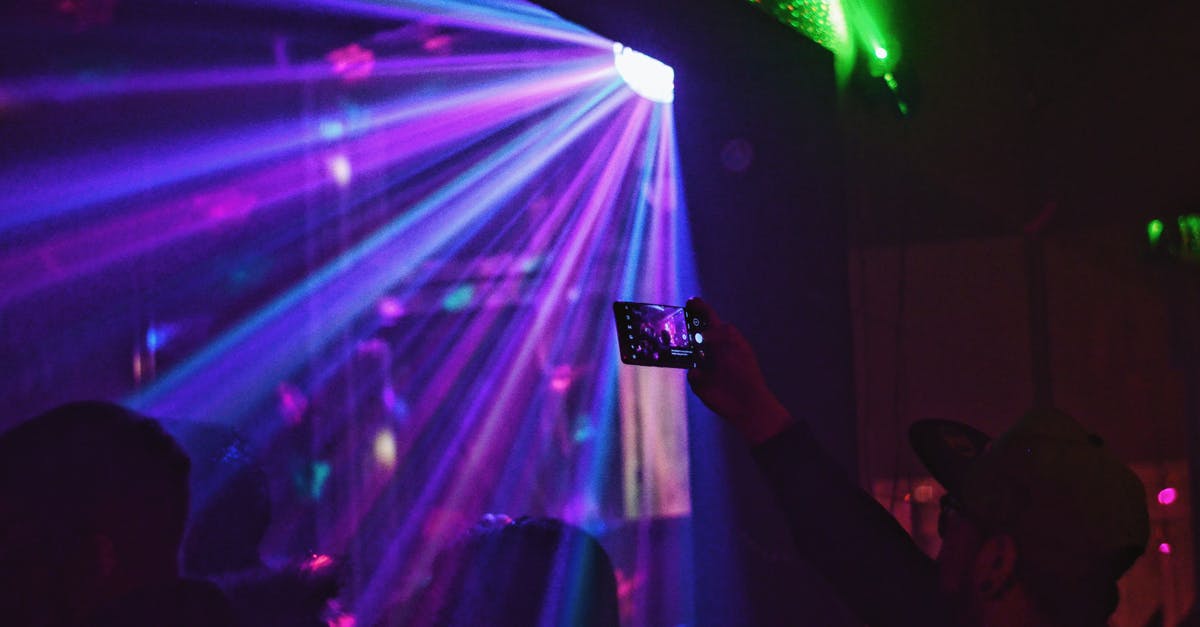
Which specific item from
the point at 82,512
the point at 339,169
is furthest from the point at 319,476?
the point at 82,512

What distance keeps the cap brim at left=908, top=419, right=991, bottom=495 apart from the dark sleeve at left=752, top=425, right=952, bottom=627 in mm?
287

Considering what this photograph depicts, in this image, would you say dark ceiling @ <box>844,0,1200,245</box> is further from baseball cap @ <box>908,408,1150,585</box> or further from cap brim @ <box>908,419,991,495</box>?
→ baseball cap @ <box>908,408,1150,585</box>

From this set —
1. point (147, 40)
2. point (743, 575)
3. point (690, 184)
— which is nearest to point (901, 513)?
point (743, 575)

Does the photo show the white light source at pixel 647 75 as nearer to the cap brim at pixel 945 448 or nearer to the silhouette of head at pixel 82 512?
the cap brim at pixel 945 448

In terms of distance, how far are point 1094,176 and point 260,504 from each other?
2.96m

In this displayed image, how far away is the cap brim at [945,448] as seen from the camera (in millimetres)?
1626

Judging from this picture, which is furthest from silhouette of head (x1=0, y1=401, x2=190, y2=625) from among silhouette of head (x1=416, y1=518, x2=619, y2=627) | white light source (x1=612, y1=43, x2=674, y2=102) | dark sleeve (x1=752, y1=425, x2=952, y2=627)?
white light source (x1=612, y1=43, x2=674, y2=102)

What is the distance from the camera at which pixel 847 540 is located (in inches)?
52.7

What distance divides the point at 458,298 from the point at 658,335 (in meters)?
2.83

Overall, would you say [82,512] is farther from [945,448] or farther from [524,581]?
[945,448]

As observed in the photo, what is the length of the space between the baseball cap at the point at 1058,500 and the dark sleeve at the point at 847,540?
118 mm

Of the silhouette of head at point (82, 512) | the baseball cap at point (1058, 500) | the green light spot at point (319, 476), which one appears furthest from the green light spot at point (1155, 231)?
the silhouette of head at point (82, 512)

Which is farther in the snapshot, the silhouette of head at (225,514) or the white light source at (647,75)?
the white light source at (647,75)

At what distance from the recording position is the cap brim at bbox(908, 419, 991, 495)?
1626 millimetres
